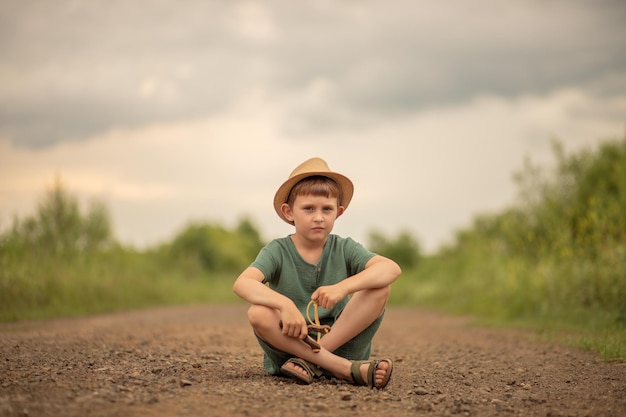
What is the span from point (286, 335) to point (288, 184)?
1.06 meters

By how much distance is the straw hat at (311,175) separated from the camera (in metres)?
4.55

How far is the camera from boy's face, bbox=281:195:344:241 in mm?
4465

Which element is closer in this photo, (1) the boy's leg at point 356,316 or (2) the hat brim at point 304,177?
(1) the boy's leg at point 356,316

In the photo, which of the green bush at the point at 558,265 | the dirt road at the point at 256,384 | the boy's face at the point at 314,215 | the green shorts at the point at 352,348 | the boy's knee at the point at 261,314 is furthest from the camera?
the green bush at the point at 558,265

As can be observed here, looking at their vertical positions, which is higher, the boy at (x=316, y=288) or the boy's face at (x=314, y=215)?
the boy's face at (x=314, y=215)

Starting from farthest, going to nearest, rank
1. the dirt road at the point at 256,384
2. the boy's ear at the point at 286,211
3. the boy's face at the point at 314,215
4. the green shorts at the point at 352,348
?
the boy's ear at the point at 286,211 → the green shorts at the point at 352,348 → the boy's face at the point at 314,215 → the dirt road at the point at 256,384

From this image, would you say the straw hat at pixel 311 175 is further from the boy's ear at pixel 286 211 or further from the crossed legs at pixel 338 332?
the crossed legs at pixel 338 332

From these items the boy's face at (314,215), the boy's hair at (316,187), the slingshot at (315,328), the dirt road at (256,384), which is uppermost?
the boy's hair at (316,187)

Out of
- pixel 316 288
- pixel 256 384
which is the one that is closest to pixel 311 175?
pixel 316 288

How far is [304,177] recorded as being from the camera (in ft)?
15.1

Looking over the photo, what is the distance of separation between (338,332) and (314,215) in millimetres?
820

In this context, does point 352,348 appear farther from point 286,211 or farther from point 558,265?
point 558,265

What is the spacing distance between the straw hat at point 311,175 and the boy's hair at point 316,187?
0.03 m

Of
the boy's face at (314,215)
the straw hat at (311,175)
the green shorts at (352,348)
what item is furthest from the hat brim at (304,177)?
the green shorts at (352,348)
